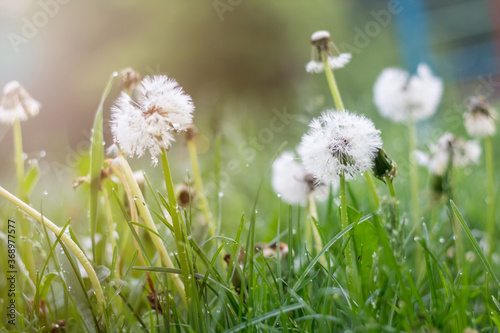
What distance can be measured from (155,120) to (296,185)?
386 millimetres

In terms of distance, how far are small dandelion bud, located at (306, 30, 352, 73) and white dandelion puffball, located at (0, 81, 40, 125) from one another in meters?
0.41

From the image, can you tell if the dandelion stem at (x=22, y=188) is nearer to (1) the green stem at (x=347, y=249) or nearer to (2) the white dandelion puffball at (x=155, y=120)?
(2) the white dandelion puffball at (x=155, y=120)

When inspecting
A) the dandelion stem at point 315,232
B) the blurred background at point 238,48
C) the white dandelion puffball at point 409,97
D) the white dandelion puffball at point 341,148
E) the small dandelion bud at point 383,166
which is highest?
the blurred background at point 238,48

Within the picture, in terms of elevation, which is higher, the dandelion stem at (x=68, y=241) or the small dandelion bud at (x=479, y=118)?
the small dandelion bud at (x=479, y=118)

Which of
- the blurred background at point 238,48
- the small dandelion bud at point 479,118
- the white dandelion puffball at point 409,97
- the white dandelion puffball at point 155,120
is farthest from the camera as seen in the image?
the blurred background at point 238,48

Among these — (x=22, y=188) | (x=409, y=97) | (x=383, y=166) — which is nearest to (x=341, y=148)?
(x=383, y=166)

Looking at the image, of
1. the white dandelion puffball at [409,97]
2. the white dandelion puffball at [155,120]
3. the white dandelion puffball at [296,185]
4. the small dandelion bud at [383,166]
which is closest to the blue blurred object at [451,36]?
the white dandelion puffball at [409,97]

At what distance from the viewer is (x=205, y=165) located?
1939 mm

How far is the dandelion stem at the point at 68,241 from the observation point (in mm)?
584

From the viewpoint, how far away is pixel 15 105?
0.77 m

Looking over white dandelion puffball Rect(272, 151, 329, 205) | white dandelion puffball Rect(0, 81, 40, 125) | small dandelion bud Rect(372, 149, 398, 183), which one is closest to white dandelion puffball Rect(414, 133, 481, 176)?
white dandelion puffball Rect(272, 151, 329, 205)

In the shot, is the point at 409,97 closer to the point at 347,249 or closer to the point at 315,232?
the point at 315,232

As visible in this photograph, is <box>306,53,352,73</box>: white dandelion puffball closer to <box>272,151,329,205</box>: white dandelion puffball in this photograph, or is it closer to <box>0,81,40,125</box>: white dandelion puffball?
<box>272,151,329,205</box>: white dandelion puffball

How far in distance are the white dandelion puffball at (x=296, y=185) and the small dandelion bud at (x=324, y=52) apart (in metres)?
0.18
